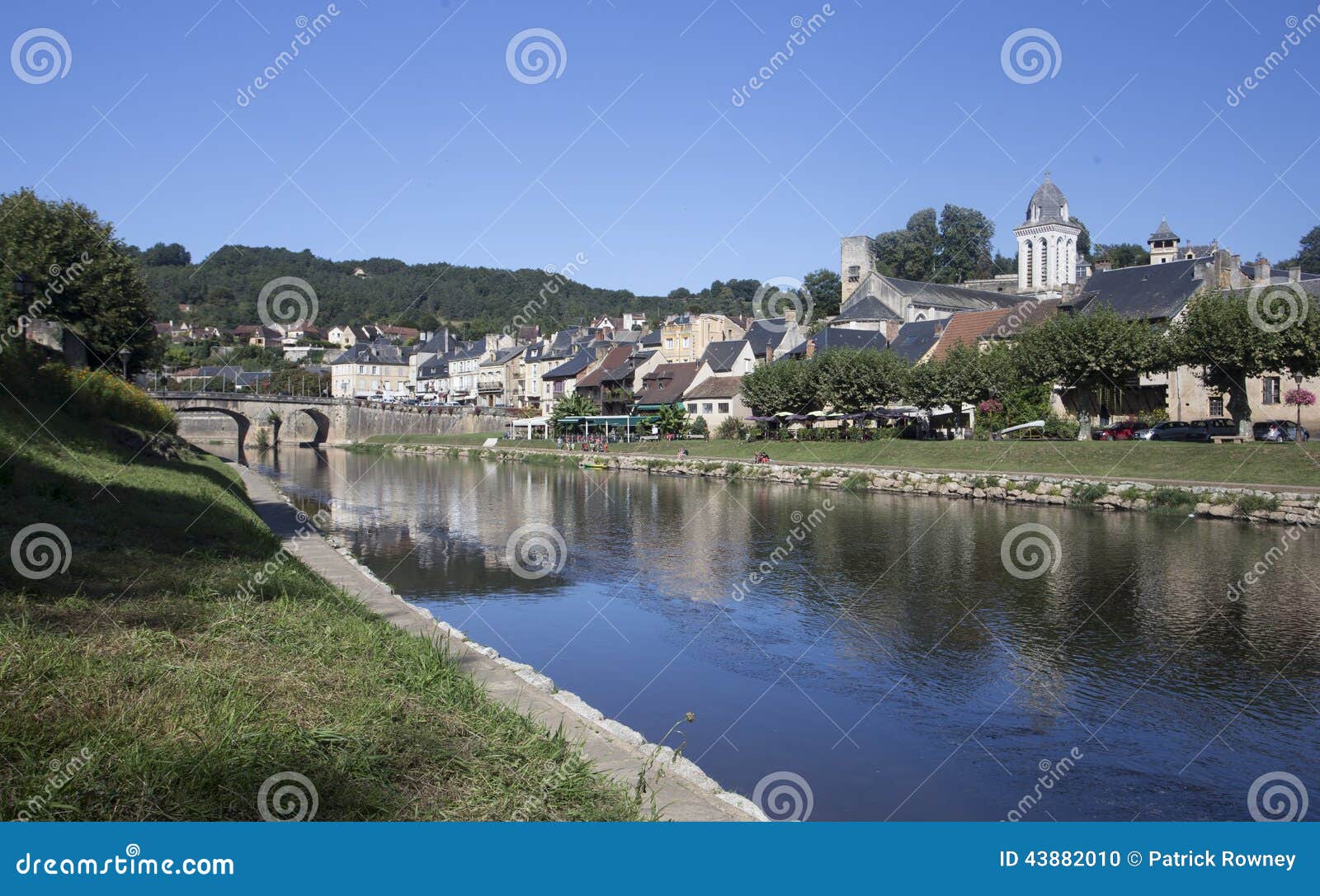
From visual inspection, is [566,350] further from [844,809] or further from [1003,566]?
[844,809]

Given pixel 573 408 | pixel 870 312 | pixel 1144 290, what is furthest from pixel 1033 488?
pixel 573 408

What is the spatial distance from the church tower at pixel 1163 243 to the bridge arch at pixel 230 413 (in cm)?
9391

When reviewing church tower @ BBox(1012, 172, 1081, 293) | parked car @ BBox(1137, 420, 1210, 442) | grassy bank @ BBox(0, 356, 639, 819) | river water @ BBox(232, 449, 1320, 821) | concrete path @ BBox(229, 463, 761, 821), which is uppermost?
church tower @ BBox(1012, 172, 1081, 293)

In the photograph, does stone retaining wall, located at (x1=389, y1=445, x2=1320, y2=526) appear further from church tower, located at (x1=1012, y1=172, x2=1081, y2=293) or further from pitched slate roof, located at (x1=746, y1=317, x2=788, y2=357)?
church tower, located at (x1=1012, y1=172, x2=1081, y2=293)

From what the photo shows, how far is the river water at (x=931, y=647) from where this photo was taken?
10.9 m

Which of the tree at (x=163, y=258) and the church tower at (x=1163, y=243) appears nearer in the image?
the church tower at (x=1163, y=243)

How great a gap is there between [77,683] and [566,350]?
321ft

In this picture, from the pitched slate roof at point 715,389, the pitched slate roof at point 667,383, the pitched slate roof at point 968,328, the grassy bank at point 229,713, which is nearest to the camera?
the grassy bank at point 229,713

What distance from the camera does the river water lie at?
1093cm

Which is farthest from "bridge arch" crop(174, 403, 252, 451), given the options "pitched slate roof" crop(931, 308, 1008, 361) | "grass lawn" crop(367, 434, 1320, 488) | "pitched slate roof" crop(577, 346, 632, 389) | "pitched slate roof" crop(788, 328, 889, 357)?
"pitched slate roof" crop(931, 308, 1008, 361)

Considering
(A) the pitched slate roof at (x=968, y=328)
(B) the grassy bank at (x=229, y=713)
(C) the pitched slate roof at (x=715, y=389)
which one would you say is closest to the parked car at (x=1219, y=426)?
(A) the pitched slate roof at (x=968, y=328)

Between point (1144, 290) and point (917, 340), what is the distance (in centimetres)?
1724

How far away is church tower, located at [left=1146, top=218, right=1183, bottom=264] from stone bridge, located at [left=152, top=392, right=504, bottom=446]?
6916cm

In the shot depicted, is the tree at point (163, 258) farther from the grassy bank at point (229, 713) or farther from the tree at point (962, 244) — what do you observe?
the grassy bank at point (229, 713)
